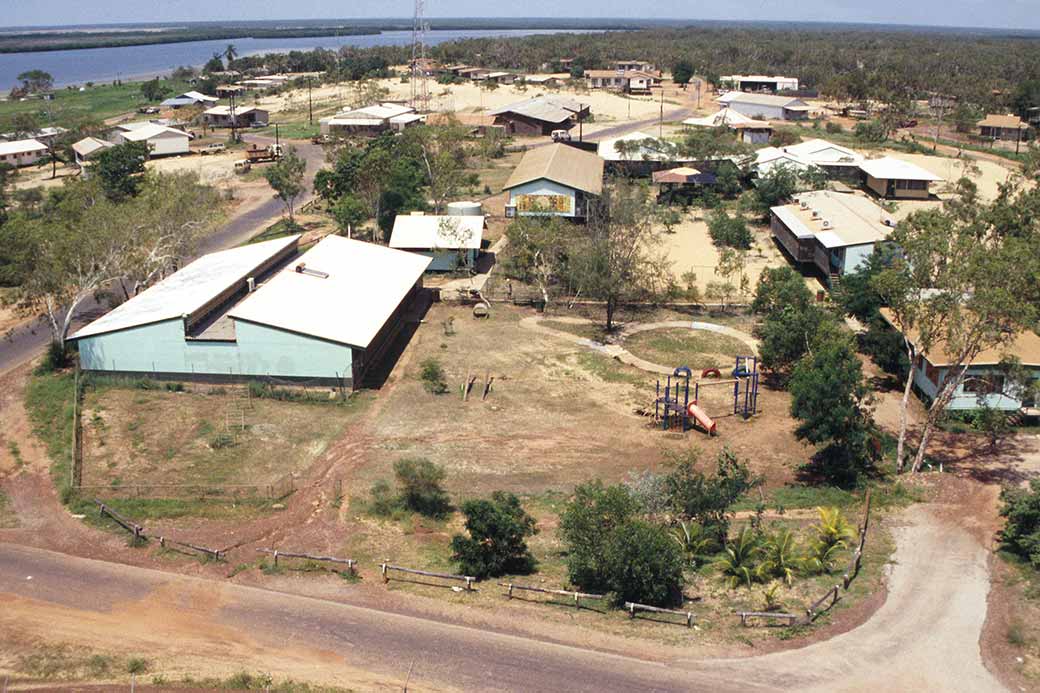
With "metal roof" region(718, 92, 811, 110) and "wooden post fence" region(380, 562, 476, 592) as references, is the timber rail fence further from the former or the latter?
"metal roof" region(718, 92, 811, 110)

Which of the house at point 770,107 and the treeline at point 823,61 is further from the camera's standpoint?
the treeline at point 823,61

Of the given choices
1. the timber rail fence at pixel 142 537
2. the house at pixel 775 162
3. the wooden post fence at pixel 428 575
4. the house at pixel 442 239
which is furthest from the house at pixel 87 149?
the wooden post fence at pixel 428 575

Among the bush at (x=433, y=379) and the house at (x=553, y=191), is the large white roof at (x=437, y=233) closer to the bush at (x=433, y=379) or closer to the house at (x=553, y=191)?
the house at (x=553, y=191)

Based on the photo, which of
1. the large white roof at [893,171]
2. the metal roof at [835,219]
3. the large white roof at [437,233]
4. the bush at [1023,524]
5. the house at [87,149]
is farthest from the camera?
the house at [87,149]

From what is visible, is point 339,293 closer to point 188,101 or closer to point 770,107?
point 770,107

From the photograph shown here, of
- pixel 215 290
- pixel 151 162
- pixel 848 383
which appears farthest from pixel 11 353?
pixel 151 162

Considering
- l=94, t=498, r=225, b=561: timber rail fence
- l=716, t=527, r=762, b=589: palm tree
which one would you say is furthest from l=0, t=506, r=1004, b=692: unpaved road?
l=716, t=527, r=762, b=589: palm tree
